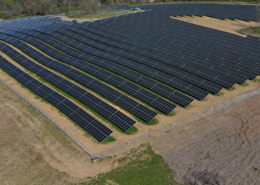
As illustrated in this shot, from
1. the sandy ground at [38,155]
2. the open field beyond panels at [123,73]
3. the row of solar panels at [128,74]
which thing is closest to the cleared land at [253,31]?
the open field beyond panels at [123,73]

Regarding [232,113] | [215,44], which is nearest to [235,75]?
[232,113]

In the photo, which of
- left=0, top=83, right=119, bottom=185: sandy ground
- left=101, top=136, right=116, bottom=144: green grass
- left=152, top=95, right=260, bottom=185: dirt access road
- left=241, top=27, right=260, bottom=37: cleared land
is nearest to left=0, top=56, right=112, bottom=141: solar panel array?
left=101, top=136, right=116, bottom=144: green grass

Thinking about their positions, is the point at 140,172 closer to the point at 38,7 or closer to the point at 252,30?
Result: the point at 252,30

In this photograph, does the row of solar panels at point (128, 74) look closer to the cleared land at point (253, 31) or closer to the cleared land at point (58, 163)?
the cleared land at point (58, 163)

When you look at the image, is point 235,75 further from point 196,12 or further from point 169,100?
point 196,12

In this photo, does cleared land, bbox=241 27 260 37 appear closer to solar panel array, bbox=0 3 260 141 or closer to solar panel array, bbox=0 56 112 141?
solar panel array, bbox=0 3 260 141
